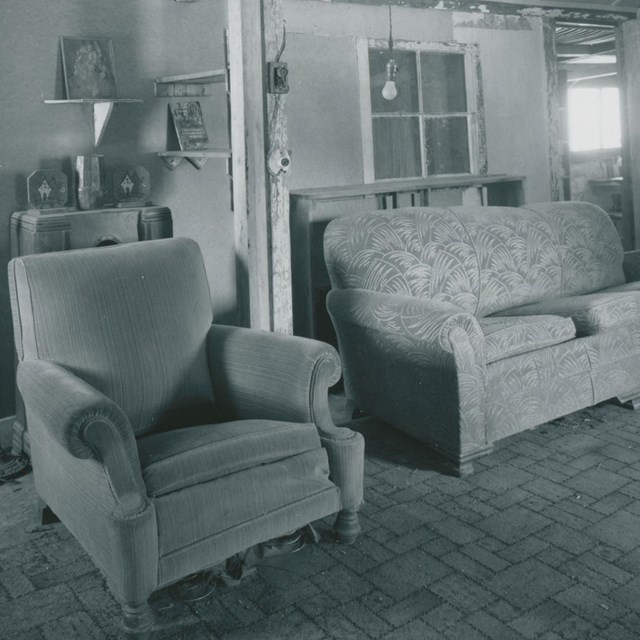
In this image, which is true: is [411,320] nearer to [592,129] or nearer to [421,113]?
[421,113]

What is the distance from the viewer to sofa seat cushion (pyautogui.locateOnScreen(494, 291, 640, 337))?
355 centimetres

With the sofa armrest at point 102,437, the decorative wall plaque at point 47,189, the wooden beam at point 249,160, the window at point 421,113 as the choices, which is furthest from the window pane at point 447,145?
the sofa armrest at point 102,437

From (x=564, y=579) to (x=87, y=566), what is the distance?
4.98ft

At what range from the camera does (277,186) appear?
3.57 meters

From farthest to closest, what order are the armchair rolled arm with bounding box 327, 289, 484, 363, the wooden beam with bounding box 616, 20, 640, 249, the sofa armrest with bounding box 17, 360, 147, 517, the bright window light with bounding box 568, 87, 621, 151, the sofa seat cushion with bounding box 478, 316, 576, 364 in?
the bright window light with bounding box 568, 87, 621, 151 → the wooden beam with bounding box 616, 20, 640, 249 → the sofa seat cushion with bounding box 478, 316, 576, 364 → the armchair rolled arm with bounding box 327, 289, 484, 363 → the sofa armrest with bounding box 17, 360, 147, 517

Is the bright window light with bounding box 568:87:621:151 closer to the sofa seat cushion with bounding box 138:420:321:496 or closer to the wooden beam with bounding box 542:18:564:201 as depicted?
the wooden beam with bounding box 542:18:564:201

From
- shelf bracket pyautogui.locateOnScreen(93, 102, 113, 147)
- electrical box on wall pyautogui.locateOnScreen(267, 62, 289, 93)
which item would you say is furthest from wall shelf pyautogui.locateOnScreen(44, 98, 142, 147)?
electrical box on wall pyautogui.locateOnScreen(267, 62, 289, 93)

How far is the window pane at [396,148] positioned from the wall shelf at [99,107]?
6.31 feet

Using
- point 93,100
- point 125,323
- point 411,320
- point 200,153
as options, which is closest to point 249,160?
point 200,153

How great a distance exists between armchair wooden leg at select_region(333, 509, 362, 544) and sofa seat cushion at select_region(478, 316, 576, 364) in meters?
0.99

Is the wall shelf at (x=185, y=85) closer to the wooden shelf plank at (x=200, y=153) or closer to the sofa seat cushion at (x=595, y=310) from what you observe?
the wooden shelf plank at (x=200, y=153)

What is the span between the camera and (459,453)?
3.08 metres

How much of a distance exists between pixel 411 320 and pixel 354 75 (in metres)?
2.38

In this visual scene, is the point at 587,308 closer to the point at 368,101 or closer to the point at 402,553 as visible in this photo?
the point at 402,553
